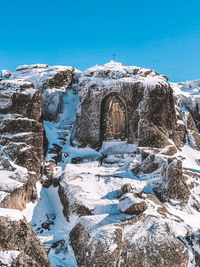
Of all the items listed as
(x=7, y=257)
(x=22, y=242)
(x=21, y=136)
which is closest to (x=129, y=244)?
(x=22, y=242)

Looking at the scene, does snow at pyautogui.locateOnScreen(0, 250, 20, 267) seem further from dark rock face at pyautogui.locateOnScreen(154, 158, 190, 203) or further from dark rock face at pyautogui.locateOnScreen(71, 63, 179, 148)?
dark rock face at pyautogui.locateOnScreen(71, 63, 179, 148)

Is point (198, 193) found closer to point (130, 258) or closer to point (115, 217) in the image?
point (115, 217)

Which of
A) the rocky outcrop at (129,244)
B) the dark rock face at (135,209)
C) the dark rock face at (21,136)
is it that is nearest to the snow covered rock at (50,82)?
the dark rock face at (21,136)

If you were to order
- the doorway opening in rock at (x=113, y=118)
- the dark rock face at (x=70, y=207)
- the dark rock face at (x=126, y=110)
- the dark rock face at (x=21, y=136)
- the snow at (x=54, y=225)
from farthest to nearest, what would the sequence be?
the doorway opening in rock at (x=113, y=118)
the dark rock face at (x=126, y=110)
the dark rock face at (x=21, y=136)
the dark rock face at (x=70, y=207)
the snow at (x=54, y=225)

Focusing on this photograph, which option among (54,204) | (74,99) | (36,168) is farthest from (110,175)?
(74,99)

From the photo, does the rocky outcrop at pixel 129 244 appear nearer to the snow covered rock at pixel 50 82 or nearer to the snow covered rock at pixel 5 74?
the snow covered rock at pixel 50 82

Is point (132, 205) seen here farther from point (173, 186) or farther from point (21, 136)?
point (21, 136)

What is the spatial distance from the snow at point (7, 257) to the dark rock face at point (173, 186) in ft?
47.3

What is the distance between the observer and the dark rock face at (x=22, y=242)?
1033 centimetres

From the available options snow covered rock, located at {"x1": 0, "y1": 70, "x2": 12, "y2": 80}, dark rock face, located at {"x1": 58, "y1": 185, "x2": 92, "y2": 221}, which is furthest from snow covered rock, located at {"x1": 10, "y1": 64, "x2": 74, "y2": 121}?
dark rock face, located at {"x1": 58, "y1": 185, "x2": 92, "y2": 221}

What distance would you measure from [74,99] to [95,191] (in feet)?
87.8

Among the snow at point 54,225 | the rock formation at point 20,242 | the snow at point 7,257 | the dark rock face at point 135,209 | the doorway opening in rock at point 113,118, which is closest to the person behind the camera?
the snow at point 7,257

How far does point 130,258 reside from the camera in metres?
14.5

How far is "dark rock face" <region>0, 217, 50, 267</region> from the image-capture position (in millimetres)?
10327
